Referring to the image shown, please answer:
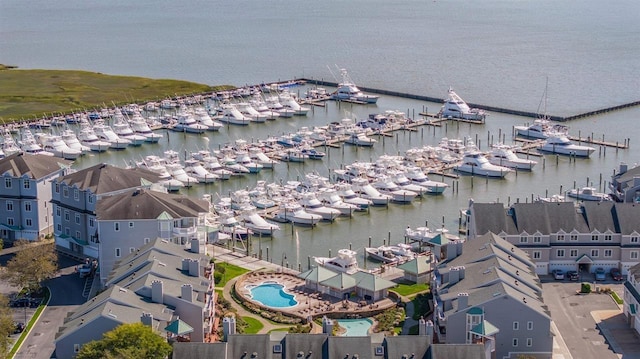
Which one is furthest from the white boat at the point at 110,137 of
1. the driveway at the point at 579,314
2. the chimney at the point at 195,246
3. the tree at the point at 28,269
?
the driveway at the point at 579,314

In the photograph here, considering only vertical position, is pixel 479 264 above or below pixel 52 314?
above

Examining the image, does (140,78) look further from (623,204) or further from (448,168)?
(623,204)

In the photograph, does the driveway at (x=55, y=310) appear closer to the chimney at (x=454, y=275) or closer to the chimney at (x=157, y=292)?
the chimney at (x=157, y=292)

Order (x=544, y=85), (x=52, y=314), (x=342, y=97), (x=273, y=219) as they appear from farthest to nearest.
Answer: (x=544, y=85)
(x=342, y=97)
(x=273, y=219)
(x=52, y=314)

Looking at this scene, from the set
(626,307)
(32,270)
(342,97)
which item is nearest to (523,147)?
(342,97)

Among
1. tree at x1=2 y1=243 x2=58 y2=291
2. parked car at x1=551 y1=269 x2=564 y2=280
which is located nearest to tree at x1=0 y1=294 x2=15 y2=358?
tree at x1=2 y1=243 x2=58 y2=291
